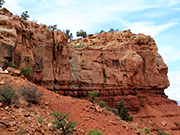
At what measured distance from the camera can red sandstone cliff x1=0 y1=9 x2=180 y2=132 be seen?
732 inches

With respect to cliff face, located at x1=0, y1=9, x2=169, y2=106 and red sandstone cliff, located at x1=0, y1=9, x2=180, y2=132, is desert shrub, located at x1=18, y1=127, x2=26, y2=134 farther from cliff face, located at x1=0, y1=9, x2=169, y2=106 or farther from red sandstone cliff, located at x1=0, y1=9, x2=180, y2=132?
cliff face, located at x1=0, y1=9, x2=169, y2=106

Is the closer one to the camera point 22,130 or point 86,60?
point 22,130

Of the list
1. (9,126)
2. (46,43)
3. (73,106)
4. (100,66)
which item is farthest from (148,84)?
(9,126)

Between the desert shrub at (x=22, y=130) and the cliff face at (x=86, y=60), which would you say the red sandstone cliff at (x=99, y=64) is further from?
the desert shrub at (x=22, y=130)

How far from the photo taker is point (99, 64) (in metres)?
28.0

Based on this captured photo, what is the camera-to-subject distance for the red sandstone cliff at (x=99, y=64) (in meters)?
18.6

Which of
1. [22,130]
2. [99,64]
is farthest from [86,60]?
[22,130]

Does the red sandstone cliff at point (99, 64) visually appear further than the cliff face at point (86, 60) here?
Yes

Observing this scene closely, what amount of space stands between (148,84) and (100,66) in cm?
1137

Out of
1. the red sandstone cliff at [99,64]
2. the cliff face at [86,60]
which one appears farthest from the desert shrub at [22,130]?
the cliff face at [86,60]

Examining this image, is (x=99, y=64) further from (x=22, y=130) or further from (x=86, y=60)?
(x=22, y=130)

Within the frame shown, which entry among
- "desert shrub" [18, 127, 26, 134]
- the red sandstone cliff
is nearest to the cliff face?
the red sandstone cliff

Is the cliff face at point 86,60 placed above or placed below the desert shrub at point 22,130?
above

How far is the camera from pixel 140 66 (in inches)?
Answer: 1270
